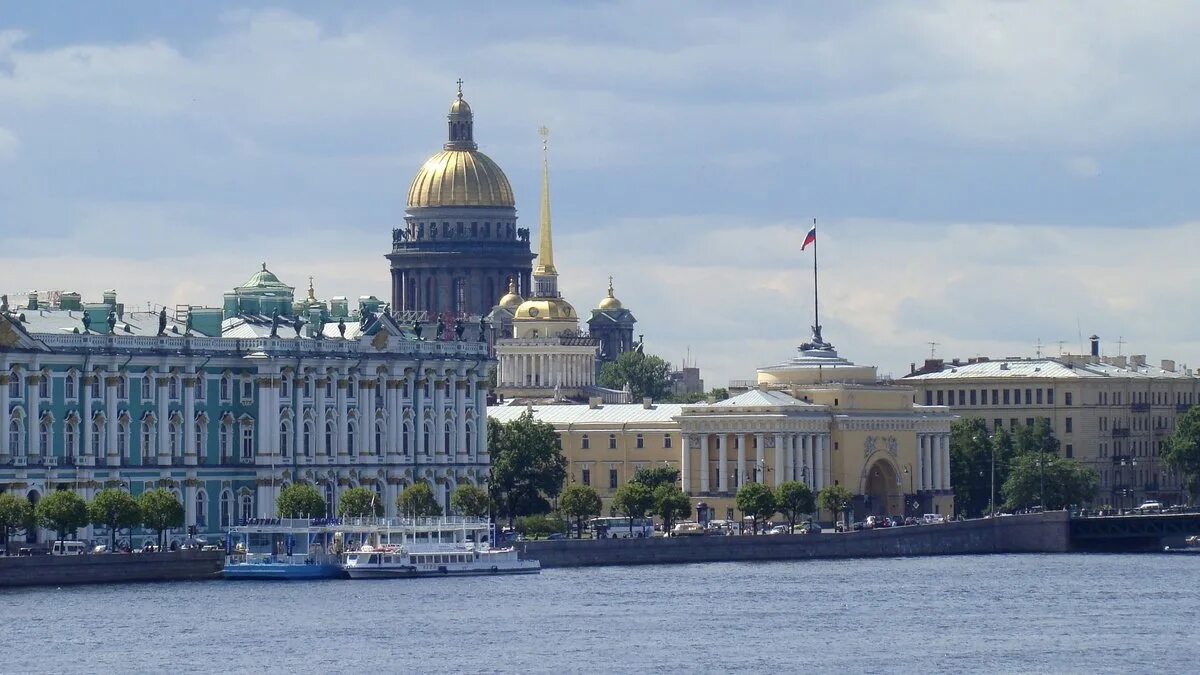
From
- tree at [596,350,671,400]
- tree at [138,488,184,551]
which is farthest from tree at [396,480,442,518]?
tree at [596,350,671,400]

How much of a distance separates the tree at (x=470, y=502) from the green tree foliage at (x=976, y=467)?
29.3 metres

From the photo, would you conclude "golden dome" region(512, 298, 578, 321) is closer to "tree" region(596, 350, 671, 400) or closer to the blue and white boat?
"tree" region(596, 350, 671, 400)

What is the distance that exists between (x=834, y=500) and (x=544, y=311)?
46360 mm

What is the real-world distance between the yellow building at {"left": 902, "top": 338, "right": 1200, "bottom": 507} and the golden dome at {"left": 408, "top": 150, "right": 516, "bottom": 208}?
26.2 meters

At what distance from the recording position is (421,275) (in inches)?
6885

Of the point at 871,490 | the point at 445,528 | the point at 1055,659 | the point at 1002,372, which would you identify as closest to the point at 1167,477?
the point at 1002,372

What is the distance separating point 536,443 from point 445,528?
23.6 metres

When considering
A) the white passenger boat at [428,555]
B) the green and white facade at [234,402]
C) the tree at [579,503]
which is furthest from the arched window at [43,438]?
the tree at [579,503]

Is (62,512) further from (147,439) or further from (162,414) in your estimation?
(162,414)

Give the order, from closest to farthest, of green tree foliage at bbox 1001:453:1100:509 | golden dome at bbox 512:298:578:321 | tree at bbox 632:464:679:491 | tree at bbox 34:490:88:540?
1. tree at bbox 34:490:88:540
2. tree at bbox 632:464:679:491
3. green tree foliage at bbox 1001:453:1100:509
4. golden dome at bbox 512:298:578:321

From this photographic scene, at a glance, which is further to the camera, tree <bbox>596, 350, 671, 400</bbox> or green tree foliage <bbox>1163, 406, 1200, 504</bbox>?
tree <bbox>596, 350, 671, 400</bbox>

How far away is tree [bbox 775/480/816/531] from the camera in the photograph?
4697 inches

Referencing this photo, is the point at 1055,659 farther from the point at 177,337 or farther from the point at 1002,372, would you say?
the point at 1002,372

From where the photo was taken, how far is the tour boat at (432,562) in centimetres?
9962
